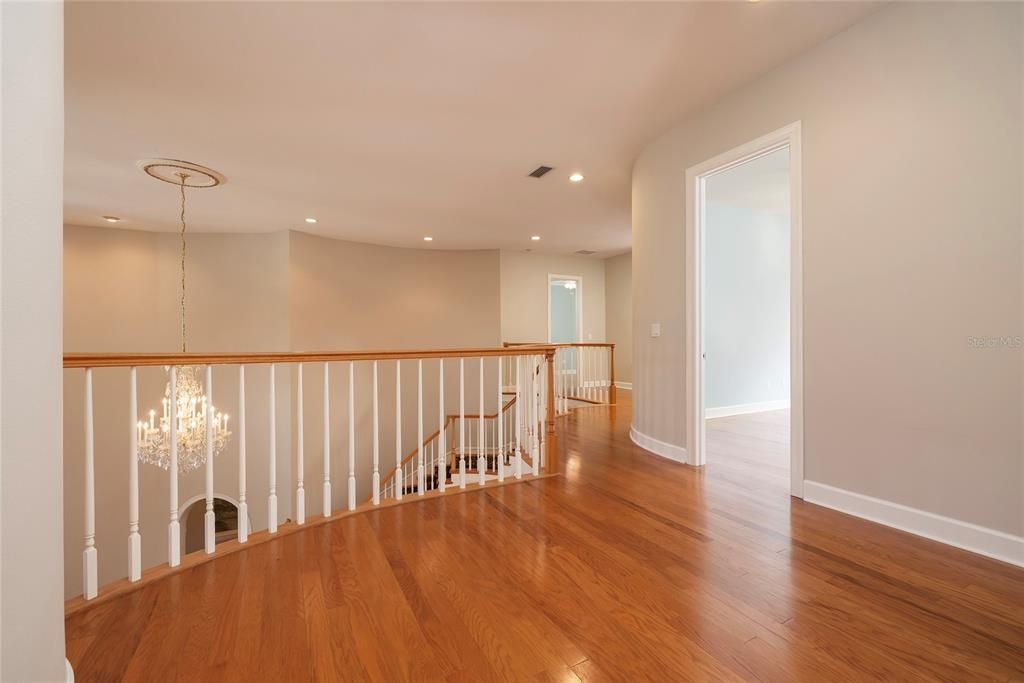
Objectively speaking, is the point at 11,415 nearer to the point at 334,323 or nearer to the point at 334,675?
the point at 334,675

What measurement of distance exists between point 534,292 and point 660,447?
16.6 feet

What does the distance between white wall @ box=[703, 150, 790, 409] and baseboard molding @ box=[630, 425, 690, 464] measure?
63.6 inches

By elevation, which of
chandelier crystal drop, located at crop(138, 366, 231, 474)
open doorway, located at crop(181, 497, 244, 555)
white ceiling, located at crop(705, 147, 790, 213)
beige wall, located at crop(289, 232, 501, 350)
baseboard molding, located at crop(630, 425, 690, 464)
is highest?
white ceiling, located at crop(705, 147, 790, 213)

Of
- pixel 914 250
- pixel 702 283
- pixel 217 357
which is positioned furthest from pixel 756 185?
pixel 217 357

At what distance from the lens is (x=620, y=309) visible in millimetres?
8789

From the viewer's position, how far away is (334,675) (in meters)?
1.28

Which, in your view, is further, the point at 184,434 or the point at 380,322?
the point at 380,322

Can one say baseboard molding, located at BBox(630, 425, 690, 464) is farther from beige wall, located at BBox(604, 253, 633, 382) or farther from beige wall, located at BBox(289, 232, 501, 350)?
beige wall, located at BBox(604, 253, 633, 382)

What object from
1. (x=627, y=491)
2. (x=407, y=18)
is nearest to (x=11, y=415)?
(x=407, y=18)

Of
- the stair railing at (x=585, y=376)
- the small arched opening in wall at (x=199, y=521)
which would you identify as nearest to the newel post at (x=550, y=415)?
the stair railing at (x=585, y=376)

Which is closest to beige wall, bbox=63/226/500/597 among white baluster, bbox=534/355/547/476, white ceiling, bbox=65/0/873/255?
white ceiling, bbox=65/0/873/255

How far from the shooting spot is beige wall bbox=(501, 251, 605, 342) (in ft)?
26.4

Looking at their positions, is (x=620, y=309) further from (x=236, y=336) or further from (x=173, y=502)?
(x=173, y=502)

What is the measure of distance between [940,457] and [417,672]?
2.55m
